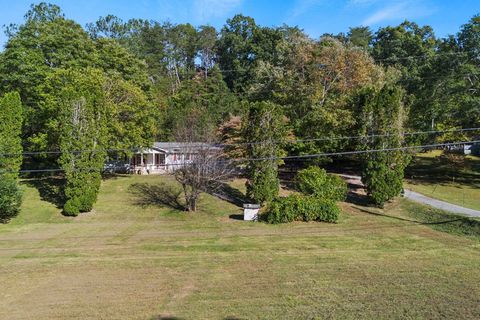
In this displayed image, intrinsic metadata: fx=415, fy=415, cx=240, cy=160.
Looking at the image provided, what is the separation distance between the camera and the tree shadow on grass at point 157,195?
24.9m

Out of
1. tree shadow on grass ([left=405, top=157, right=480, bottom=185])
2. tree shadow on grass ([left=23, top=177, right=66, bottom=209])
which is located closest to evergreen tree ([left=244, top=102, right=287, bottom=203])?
tree shadow on grass ([left=23, top=177, right=66, bottom=209])

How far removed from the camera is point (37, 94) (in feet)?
101

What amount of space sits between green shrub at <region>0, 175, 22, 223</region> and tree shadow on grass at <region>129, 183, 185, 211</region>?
6.52m

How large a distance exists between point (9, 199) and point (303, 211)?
49.6ft

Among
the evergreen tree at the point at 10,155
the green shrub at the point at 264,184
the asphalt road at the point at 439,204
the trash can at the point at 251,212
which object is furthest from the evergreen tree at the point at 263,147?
the evergreen tree at the point at 10,155

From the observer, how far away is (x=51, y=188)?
29016 millimetres

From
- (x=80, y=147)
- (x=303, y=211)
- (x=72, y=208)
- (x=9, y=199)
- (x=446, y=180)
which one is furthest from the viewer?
(x=446, y=180)

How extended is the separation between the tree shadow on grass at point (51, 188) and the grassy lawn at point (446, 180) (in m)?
23.3

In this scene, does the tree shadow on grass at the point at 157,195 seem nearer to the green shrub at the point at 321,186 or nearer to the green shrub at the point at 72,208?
the green shrub at the point at 72,208

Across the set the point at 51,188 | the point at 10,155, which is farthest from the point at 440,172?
the point at 10,155

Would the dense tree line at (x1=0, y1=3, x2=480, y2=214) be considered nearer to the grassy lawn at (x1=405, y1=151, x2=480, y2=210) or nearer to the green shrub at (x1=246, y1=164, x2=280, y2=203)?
the green shrub at (x1=246, y1=164, x2=280, y2=203)

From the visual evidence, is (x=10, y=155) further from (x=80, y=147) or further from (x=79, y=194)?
(x=79, y=194)

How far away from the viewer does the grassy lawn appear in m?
26.0

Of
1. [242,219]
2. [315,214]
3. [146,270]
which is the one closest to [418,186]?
[315,214]
